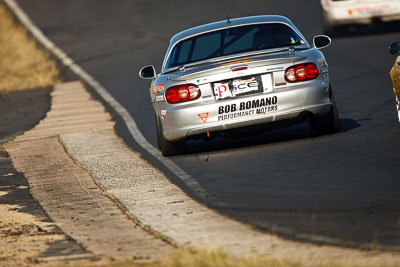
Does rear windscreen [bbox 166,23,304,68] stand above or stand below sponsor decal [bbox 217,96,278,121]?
above

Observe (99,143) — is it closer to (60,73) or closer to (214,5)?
(60,73)

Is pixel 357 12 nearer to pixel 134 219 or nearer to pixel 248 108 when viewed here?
pixel 248 108

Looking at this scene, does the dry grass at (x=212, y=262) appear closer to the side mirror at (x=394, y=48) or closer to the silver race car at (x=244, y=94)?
the silver race car at (x=244, y=94)

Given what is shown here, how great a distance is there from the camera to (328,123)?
399 inches

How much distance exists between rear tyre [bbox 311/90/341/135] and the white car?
36.0 feet

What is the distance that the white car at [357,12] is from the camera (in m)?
20.7

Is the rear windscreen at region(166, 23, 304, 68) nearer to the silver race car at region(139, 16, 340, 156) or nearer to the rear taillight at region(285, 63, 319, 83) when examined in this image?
the silver race car at region(139, 16, 340, 156)

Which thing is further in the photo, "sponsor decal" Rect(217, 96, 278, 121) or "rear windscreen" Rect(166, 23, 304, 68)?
"rear windscreen" Rect(166, 23, 304, 68)

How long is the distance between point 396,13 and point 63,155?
11.3 meters

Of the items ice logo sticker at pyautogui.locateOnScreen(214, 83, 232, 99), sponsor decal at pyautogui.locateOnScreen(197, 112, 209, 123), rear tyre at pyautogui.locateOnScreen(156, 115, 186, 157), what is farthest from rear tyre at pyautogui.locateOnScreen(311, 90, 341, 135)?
rear tyre at pyautogui.locateOnScreen(156, 115, 186, 157)

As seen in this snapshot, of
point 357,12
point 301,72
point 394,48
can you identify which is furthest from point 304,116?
point 357,12

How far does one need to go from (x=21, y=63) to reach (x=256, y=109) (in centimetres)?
1470

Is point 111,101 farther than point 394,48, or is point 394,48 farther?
point 111,101

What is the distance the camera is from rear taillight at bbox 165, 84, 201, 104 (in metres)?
9.70
